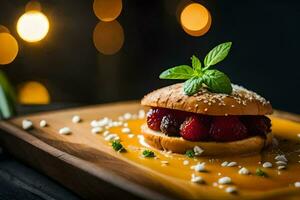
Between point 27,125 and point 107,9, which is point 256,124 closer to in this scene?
point 27,125

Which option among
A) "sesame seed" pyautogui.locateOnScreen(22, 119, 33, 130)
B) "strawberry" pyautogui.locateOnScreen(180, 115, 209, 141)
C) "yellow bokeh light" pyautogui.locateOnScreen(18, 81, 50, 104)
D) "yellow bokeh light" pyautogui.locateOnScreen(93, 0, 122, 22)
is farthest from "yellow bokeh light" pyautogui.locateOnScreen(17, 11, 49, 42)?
"strawberry" pyautogui.locateOnScreen(180, 115, 209, 141)

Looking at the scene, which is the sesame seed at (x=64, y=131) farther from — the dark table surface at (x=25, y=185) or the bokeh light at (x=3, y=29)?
the bokeh light at (x=3, y=29)

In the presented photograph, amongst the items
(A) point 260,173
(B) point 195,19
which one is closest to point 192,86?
(A) point 260,173

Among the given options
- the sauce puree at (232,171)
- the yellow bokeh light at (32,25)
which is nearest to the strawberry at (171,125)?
the sauce puree at (232,171)

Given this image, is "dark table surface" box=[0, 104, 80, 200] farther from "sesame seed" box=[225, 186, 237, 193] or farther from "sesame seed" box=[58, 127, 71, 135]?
Result: "sesame seed" box=[225, 186, 237, 193]

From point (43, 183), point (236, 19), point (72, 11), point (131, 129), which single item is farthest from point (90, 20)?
point (43, 183)
